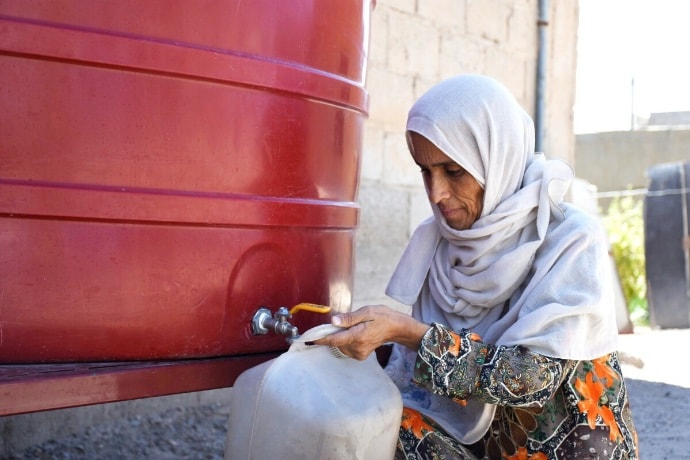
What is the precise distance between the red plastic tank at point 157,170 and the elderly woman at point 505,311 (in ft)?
0.92

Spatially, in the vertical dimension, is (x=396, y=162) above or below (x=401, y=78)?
below

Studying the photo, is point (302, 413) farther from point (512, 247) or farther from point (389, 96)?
point (389, 96)

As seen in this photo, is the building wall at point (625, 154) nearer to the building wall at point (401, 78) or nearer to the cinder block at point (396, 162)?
the building wall at point (401, 78)

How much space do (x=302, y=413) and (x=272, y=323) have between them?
0.70ft

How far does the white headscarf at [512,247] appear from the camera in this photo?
1.83 metres

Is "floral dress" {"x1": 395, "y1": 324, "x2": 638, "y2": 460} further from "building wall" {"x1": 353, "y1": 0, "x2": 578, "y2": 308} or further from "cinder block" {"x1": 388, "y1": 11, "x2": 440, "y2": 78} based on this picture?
"cinder block" {"x1": 388, "y1": 11, "x2": 440, "y2": 78}

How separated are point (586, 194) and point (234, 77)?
20.1 ft

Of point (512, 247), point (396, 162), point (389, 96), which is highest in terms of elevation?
point (389, 96)

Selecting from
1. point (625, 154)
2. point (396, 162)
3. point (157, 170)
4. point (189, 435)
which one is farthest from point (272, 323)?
point (625, 154)

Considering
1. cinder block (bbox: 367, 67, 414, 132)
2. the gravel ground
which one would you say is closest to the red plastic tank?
the gravel ground

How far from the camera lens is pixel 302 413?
1.53 metres

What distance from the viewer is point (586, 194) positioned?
7.28 meters

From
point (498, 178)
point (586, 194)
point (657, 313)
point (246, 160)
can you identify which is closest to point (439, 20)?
point (498, 178)

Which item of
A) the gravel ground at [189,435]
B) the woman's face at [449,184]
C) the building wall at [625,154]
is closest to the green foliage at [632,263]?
the building wall at [625,154]
